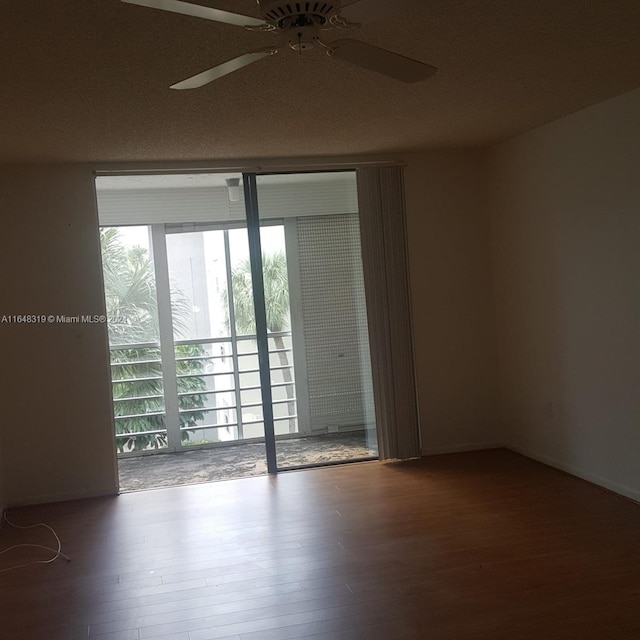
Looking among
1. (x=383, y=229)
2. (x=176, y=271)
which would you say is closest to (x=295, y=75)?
(x=383, y=229)

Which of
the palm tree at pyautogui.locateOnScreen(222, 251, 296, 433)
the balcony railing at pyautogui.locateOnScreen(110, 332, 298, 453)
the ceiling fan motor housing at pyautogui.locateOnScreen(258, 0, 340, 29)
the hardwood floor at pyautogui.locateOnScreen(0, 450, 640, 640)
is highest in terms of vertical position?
the ceiling fan motor housing at pyautogui.locateOnScreen(258, 0, 340, 29)

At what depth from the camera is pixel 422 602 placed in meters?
2.98

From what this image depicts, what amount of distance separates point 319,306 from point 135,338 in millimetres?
2256

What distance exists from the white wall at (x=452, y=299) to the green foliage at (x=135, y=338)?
8.29 ft

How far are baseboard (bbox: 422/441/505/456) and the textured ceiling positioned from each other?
96.7 inches

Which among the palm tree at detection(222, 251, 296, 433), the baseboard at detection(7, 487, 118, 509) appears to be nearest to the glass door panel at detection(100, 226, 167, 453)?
the baseboard at detection(7, 487, 118, 509)

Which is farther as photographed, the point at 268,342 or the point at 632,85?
the point at 268,342

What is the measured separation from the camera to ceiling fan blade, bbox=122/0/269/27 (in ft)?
5.98

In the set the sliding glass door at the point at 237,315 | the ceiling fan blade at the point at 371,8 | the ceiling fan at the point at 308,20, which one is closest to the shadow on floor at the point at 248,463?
the sliding glass door at the point at 237,315

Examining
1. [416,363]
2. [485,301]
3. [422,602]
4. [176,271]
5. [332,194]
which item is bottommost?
[422,602]

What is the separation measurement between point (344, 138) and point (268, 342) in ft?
5.49

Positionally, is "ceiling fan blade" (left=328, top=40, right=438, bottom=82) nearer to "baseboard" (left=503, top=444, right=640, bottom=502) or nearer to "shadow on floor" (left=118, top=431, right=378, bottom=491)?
"baseboard" (left=503, top=444, right=640, bottom=502)

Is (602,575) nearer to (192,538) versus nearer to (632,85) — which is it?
(192,538)

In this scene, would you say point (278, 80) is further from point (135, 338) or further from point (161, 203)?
point (135, 338)
